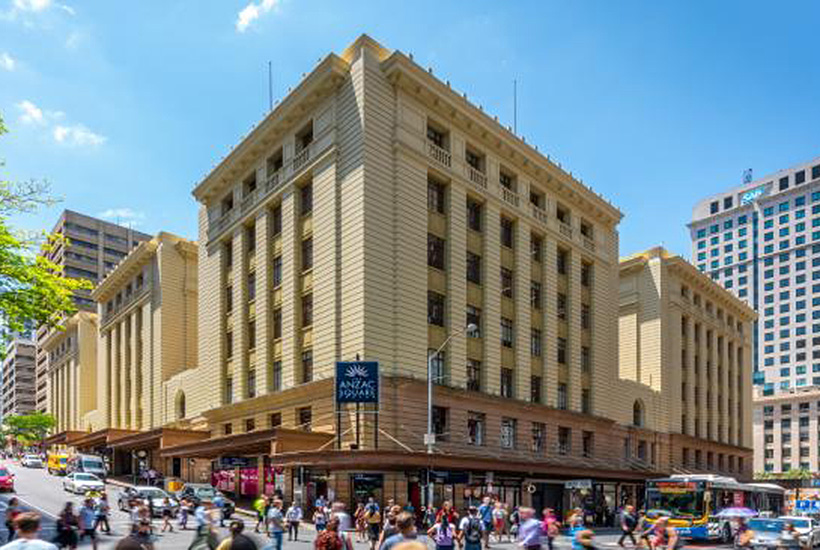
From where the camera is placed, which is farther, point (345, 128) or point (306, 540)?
point (345, 128)

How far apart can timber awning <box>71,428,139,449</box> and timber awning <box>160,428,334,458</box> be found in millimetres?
24160

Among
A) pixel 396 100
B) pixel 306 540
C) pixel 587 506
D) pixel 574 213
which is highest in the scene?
pixel 396 100

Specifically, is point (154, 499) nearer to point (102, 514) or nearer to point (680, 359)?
point (102, 514)

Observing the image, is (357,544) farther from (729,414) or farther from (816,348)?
(816,348)

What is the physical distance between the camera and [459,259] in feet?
152

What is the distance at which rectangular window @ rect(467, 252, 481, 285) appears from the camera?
47.9 meters

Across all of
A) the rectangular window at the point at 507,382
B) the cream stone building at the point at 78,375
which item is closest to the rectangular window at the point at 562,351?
the rectangular window at the point at 507,382

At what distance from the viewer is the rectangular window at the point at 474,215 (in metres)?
48.7

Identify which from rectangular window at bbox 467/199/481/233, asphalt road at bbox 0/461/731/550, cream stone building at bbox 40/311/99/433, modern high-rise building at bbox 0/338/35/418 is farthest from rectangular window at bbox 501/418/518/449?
modern high-rise building at bbox 0/338/35/418

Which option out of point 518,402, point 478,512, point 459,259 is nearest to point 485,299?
Result: point 459,259

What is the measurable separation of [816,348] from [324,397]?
125995mm

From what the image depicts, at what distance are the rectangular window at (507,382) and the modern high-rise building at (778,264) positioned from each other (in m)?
110

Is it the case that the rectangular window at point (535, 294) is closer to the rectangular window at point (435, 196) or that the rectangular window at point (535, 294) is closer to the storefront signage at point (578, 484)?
the rectangular window at point (435, 196)

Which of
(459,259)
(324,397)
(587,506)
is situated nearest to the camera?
(324,397)
